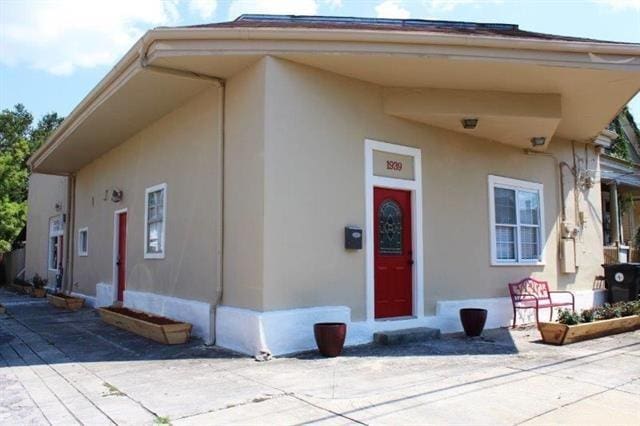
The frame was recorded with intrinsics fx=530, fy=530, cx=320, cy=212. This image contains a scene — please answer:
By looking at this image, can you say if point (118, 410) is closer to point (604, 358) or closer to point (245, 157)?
point (245, 157)

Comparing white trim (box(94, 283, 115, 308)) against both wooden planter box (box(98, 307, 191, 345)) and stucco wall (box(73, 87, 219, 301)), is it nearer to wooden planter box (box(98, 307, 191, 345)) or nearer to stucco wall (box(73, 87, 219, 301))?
stucco wall (box(73, 87, 219, 301))

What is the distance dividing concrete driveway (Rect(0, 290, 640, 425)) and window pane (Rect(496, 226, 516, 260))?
2.24 meters

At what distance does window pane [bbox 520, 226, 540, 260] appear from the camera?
1038cm

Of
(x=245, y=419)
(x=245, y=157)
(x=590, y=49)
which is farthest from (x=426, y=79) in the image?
(x=245, y=419)

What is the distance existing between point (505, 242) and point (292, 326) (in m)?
5.12

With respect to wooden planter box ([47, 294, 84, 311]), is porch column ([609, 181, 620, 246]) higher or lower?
higher

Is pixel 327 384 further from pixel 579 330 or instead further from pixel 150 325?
pixel 579 330

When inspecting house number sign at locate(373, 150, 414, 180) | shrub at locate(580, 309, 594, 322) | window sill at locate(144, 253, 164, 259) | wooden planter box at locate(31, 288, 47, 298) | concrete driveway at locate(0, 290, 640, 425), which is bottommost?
concrete driveway at locate(0, 290, 640, 425)

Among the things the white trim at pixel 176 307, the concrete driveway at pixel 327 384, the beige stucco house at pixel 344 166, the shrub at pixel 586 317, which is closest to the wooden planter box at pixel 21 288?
the white trim at pixel 176 307

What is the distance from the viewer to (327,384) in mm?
5281

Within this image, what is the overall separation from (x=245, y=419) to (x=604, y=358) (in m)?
4.82

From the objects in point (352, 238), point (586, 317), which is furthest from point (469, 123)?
point (586, 317)

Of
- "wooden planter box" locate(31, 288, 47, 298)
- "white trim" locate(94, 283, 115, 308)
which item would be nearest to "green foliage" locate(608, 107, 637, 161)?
"white trim" locate(94, 283, 115, 308)

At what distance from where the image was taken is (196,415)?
431 centimetres
